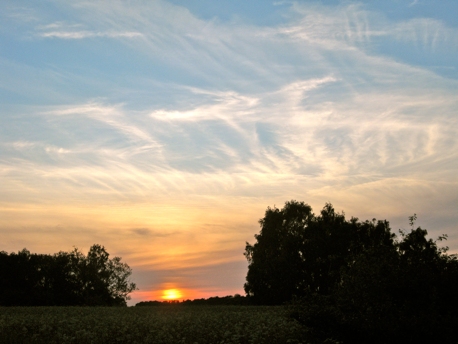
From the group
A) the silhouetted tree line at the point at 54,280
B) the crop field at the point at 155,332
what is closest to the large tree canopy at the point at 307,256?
the silhouetted tree line at the point at 54,280

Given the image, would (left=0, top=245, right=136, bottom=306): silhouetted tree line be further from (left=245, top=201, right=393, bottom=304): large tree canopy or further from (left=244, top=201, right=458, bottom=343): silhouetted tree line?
(left=244, top=201, right=458, bottom=343): silhouetted tree line

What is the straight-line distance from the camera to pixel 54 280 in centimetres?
9838

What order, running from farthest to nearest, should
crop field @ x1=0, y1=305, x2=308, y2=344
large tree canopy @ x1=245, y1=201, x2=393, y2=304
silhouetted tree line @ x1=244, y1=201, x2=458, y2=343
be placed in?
large tree canopy @ x1=245, y1=201, x2=393, y2=304 < crop field @ x1=0, y1=305, x2=308, y2=344 < silhouetted tree line @ x1=244, y1=201, x2=458, y2=343

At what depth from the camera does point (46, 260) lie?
4031 inches

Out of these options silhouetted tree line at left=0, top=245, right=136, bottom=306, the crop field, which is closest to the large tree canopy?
silhouetted tree line at left=0, top=245, right=136, bottom=306

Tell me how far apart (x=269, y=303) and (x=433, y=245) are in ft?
192

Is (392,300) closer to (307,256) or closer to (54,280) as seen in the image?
(307,256)

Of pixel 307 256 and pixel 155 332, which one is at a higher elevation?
pixel 307 256

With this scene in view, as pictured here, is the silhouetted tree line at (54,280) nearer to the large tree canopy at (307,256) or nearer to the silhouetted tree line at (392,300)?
the large tree canopy at (307,256)

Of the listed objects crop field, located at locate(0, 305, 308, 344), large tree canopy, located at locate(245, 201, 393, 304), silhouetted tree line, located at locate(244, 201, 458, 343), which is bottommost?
crop field, located at locate(0, 305, 308, 344)

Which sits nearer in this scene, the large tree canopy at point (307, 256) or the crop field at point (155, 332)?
the crop field at point (155, 332)

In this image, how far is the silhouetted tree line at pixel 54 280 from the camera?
91.0m

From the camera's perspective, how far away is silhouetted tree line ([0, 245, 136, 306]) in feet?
299

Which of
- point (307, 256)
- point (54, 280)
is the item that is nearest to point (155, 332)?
point (307, 256)
